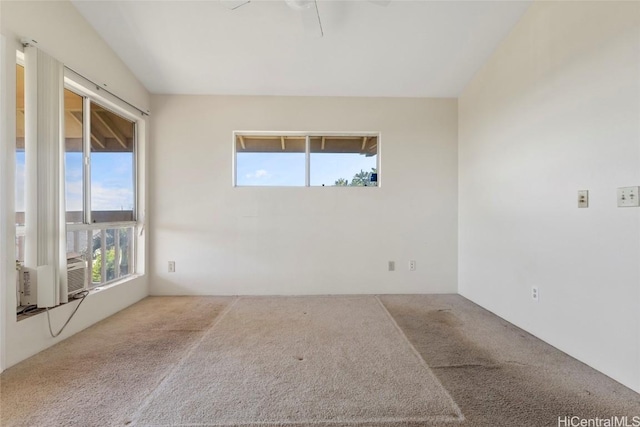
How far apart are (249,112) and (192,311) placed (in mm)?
2350

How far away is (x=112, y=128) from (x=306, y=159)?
2.08m

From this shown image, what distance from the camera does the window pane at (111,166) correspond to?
2.56 m

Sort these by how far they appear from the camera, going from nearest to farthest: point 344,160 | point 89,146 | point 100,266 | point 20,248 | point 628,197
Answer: point 628,197
point 20,248
point 89,146
point 100,266
point 344,160

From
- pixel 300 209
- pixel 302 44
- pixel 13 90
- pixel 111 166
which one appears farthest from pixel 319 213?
pixel 13 90

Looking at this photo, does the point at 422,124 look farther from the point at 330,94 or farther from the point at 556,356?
the point at 556,356

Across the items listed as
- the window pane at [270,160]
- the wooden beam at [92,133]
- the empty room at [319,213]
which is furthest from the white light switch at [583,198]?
the wooden beam at [92,133]

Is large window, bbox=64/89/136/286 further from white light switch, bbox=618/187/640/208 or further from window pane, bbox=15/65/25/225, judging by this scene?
white light switch, bbox=618/187/640/208

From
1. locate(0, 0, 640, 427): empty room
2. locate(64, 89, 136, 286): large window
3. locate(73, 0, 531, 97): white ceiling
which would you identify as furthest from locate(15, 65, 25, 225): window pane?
locate(73, 0, 531, 97): white ceiling

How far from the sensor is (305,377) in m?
1.65

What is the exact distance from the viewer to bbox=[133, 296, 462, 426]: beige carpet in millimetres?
1337

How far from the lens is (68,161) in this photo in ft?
7.49

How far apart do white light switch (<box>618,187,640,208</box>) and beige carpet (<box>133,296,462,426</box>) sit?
4.97ft

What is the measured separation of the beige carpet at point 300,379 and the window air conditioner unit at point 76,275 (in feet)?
3.81

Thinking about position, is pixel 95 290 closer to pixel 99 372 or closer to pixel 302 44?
pixel 99 372
